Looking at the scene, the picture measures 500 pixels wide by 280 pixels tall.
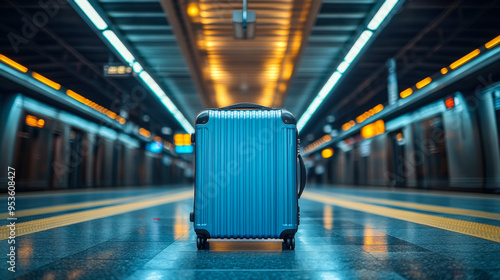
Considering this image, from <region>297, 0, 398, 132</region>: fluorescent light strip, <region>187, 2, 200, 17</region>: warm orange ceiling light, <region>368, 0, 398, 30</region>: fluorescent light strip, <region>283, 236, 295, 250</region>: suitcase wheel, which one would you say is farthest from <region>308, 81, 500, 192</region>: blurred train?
<region>283, 236, 295, 250</region>: suitcase wheel

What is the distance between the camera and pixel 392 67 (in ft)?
45.6

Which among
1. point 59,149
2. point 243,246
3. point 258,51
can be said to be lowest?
point 243,246

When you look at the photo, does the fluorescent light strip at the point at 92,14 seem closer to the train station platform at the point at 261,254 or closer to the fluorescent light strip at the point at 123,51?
the fluorescent light strip at the point at 123,51

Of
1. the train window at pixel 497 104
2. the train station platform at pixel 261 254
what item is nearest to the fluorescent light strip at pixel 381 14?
the train window at pixel 497 104

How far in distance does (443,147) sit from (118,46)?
498 inches

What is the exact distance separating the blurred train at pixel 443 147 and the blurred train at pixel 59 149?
1669 cm

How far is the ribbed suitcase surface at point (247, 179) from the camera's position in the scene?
2631 mm

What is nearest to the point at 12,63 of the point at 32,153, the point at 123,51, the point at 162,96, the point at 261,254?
the point at 32,153

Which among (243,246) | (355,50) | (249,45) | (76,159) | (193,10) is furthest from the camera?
(76,159)

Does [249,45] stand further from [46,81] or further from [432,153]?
[432,153]

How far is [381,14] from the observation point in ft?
27.0

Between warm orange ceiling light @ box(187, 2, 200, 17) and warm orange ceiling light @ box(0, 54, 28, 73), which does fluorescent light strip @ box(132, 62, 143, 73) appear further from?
warm orange ceiling light @ box(0, 54, 28, 73)

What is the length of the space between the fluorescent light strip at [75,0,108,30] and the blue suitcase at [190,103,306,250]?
20.9 ft

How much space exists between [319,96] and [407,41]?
5120 mm
